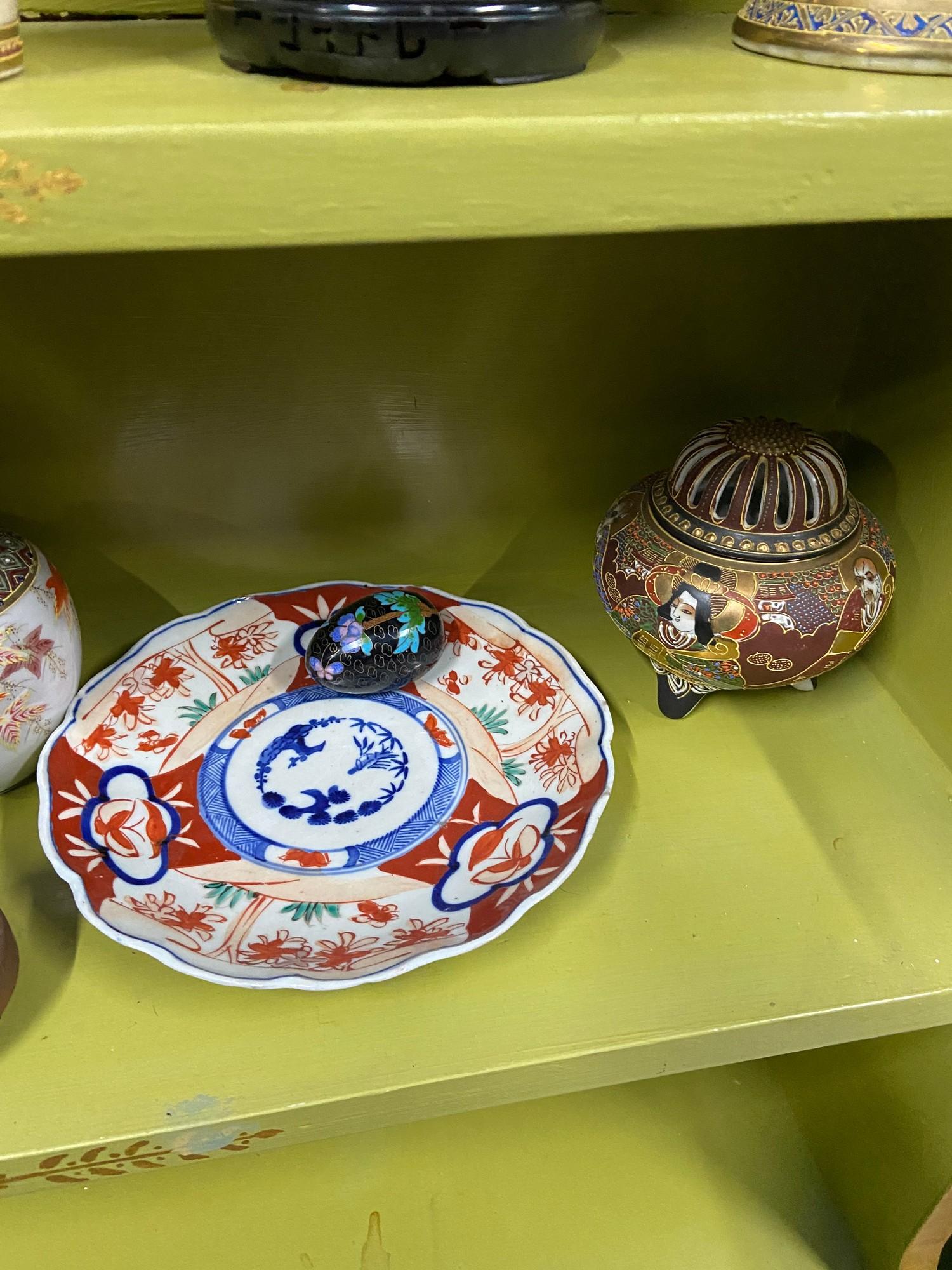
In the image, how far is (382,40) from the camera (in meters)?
0.27

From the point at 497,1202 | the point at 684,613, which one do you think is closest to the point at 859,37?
the point at 684,613

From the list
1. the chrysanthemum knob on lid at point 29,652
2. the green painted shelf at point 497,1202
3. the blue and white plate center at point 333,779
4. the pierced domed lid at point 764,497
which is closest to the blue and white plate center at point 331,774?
the blue and white plate center at point 333,779

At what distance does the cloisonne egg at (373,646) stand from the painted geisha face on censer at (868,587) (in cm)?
25

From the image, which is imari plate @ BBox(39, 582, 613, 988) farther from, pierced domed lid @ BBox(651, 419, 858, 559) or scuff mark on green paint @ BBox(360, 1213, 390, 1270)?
scuff mark on green paint @ BBox(360, 1213, 390, 1270)

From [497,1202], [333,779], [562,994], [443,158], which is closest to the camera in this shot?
[443,158]

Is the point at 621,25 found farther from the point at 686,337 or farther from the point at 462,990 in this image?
the point at 462,990

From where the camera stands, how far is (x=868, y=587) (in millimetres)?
523

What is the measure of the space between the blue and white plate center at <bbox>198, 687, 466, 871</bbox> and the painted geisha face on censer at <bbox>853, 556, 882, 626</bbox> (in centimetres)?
25

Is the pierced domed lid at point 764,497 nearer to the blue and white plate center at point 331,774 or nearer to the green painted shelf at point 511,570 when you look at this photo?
the green painted shelf at point 511,570

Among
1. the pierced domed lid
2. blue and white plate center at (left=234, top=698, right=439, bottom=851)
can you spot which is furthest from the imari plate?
the pierced domed lid

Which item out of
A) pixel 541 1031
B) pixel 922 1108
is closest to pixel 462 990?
pixel 541 1031

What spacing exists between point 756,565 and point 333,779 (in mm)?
273

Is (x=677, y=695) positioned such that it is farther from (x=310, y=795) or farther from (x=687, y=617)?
(x=310, y=795)

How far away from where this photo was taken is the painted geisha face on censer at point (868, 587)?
20.5 inches
